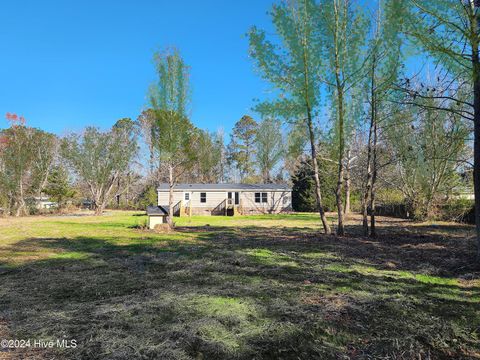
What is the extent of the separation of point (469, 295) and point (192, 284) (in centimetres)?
397

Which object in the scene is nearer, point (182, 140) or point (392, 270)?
point (392, 270)

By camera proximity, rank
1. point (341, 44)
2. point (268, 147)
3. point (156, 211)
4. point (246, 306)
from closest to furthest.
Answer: point (246, 306) < point (341, 44) < point (156, 211) < point (268, 147)

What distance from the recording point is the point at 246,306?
366 cm

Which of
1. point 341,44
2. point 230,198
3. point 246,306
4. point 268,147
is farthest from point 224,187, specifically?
point 246,306

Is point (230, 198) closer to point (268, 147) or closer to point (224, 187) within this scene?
point (224, 187)

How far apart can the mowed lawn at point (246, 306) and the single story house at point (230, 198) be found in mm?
22743

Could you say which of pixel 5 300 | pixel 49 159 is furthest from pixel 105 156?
pixel 5 300

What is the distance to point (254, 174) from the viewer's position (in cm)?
4419

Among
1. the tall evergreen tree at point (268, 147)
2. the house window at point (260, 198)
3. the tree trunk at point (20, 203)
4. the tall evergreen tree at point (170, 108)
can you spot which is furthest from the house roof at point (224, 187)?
the tall evergreen tree at point (170, 108)

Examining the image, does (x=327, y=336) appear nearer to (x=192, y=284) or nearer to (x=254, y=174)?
(x=192, y=284)

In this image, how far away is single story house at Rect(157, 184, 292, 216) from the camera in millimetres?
30156

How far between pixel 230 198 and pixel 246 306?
88.8 feet

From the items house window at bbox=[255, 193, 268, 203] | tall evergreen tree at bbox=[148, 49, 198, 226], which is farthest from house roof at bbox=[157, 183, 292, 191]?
tall evergreen tree at bbox=[148, 49, 198, 226]

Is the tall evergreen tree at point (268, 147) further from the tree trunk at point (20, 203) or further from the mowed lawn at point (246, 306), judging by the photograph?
the mowed lawn at point (246, 306)
